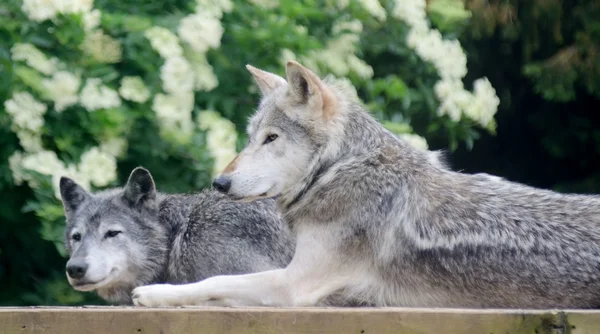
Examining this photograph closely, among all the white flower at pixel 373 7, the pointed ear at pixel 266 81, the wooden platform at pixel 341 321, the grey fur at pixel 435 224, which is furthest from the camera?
the white flower at pixel 373 7

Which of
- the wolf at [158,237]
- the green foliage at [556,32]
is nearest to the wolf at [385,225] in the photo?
the wolf at [158,237]

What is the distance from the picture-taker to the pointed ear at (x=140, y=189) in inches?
231

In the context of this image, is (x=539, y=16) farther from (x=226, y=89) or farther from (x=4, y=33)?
(x=4, y=33)

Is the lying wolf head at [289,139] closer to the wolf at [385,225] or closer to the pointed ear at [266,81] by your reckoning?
the wolf at [385,225]

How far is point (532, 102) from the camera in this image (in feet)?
47.4

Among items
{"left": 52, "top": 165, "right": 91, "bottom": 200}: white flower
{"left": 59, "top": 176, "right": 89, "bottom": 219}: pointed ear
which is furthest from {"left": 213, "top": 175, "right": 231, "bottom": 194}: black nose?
{"left": 52, "top": 165, "right": 91, "bottom": 200}: white flower

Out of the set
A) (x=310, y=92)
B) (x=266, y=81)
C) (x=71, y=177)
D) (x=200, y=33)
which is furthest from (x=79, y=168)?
(x=310, y=92)

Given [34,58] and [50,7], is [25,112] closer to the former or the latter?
[34,58]

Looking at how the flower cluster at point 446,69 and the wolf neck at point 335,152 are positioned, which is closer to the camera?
the wolf neck at point 335,152

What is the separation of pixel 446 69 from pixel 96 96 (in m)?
3.01

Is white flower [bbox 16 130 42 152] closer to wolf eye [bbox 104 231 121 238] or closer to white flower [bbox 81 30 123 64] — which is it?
white flower [bbox 81 30 123 64]

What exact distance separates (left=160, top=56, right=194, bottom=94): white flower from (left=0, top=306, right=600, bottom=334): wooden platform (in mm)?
3234

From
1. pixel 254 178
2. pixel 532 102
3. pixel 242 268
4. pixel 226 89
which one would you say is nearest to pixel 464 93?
pixel 226 89

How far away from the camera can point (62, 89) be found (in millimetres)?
6125
